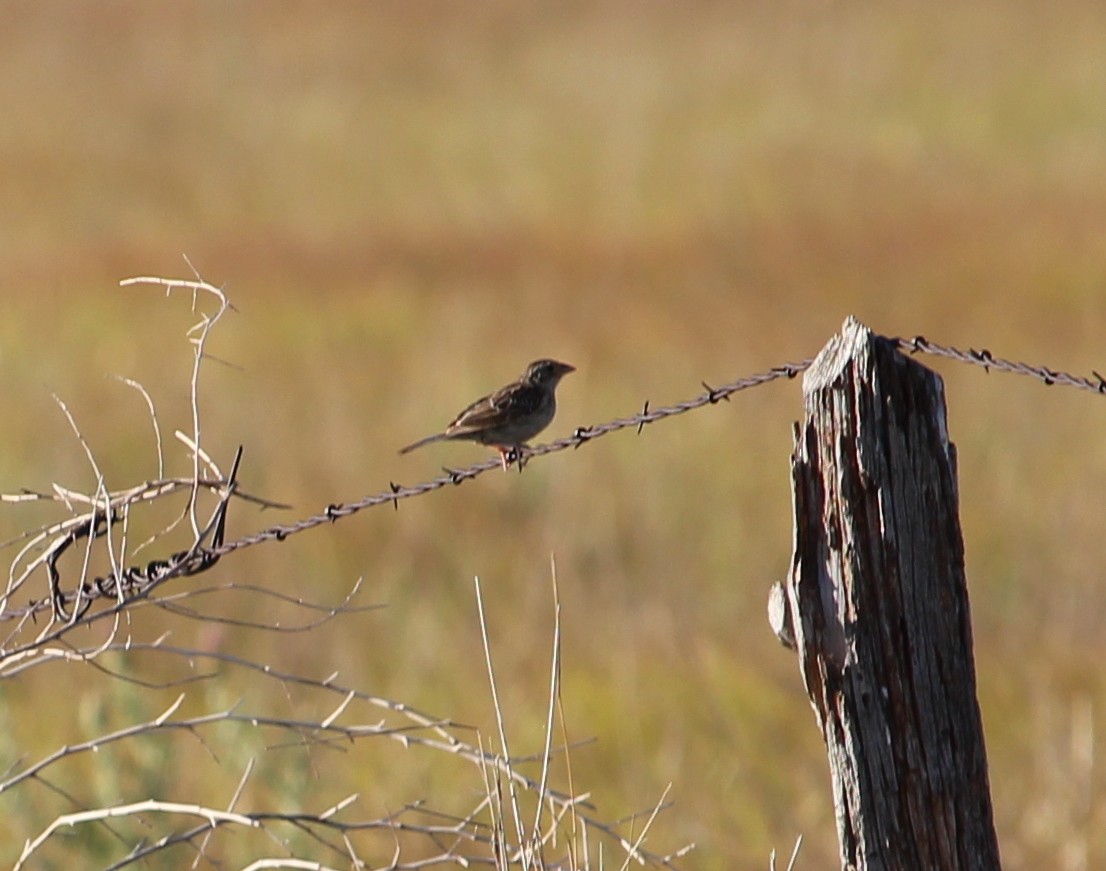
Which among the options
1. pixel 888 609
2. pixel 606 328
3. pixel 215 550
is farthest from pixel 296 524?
pixel 606 328

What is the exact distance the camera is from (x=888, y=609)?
10.0 feet

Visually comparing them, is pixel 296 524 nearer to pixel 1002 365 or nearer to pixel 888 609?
pixel 888 609

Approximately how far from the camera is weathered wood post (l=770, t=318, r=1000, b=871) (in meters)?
3.03

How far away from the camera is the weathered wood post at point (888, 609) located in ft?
9.93

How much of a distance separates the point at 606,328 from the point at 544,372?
9396 mm

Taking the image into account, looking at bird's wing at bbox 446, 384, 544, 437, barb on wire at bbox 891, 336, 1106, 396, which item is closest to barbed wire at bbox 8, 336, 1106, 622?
barb on wire at bbox 891, 336, 1106, 396

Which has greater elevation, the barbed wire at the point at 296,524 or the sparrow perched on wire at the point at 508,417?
the sparrow perched on wire at the point at 508,417

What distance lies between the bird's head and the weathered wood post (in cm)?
334

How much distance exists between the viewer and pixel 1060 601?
9.62m

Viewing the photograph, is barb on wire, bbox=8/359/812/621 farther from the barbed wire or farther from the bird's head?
the bird's head

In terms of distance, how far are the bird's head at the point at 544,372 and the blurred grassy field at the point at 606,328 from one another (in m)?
1.61

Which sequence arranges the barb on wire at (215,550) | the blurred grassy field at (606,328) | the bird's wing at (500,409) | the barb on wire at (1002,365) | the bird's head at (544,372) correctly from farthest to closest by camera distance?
the blurred grassy field at (606,328)
the bird's head at (544,372)
the bird's wing at (500,409)
the barb on wire at (215,550)
the barb on wire at (1002,365)

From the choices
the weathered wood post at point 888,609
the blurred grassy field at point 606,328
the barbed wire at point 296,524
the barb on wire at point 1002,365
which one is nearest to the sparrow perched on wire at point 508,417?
the blurred grassy field at point 606,328

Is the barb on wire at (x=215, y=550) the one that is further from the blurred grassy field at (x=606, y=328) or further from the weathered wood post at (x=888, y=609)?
the blurred grassy field at (x=606, y=328)
